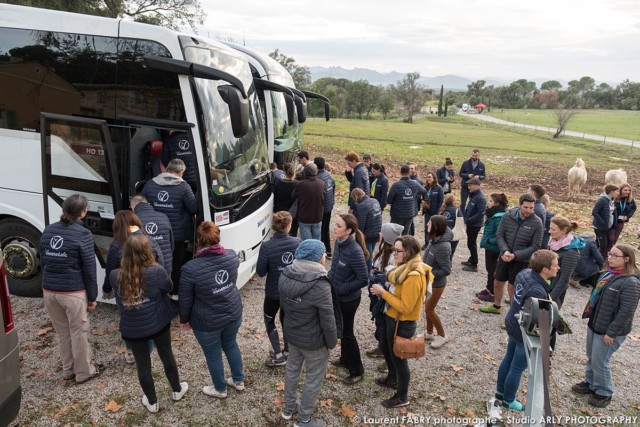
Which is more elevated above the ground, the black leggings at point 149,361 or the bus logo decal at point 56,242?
the bus logo decal at point 56,242

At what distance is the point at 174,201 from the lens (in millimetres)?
5824

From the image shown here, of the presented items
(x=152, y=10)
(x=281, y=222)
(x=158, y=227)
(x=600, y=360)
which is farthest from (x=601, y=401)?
(x=152, y=10)

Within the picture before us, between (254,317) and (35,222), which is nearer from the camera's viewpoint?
(35,222)

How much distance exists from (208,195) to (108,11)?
31.4 m

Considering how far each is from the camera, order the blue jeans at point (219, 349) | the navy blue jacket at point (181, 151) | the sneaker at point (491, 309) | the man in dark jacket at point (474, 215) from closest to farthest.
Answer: the blue jeans at point (219, 349) < the navy blue jacket at point (181, 151) < the sneaker at point (491, 309) < the man in dark jacket at point (474, 215)

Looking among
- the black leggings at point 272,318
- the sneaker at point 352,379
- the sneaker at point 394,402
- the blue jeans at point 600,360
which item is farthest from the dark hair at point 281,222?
the blue jeans at point 600,360

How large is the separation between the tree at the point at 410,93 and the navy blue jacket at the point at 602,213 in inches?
2680

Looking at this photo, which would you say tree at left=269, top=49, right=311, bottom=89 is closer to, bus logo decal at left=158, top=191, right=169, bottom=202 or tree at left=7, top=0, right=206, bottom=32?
tree at left=7, top=0, right=206, bottom=32

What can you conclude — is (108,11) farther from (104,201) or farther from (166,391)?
(166,391)

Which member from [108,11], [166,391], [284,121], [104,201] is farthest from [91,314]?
[108,11]

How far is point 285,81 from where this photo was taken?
42.1 feet

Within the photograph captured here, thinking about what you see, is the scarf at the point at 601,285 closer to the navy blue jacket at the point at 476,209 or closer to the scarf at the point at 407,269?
the scarf at the point at 407,269

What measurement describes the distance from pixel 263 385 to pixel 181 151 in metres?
3.45

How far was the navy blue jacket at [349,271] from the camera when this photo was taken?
4.88 meters
